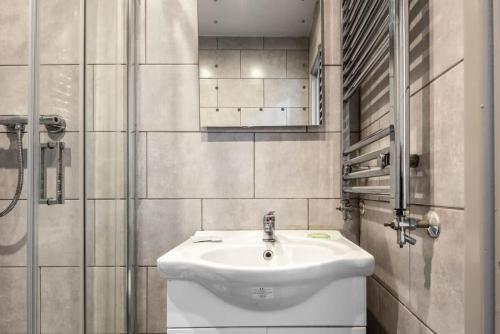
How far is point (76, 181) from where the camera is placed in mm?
854

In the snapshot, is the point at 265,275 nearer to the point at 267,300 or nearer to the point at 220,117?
the point at 267,300

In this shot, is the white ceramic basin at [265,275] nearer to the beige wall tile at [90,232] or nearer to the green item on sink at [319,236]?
the green item on sink at [319,236]

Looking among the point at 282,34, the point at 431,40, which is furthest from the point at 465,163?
the point at 282,34

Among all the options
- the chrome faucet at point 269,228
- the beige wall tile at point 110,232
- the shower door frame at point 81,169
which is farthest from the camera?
the chrome faucet at point 269,228

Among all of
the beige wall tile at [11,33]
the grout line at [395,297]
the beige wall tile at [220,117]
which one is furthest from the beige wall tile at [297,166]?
the beige wall tile at [11,33]

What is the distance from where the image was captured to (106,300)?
103cm

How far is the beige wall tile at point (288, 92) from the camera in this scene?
4.03ft

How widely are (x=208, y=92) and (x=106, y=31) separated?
0.41 meters

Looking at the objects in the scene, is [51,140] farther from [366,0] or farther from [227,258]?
[366,0]

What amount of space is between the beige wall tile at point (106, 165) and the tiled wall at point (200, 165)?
11 cm

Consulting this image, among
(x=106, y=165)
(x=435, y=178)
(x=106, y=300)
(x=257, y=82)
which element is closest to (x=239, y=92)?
(x=257, y=82)

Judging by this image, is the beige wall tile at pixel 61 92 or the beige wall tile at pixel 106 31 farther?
the beige wall tile at pixel 106 31

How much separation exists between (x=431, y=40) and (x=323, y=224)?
77 cm

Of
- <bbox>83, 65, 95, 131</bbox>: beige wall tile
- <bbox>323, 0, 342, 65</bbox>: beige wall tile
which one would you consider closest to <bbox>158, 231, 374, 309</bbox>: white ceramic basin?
<bbox>83, 65, 95, 131</bbox>: beige wall tile
